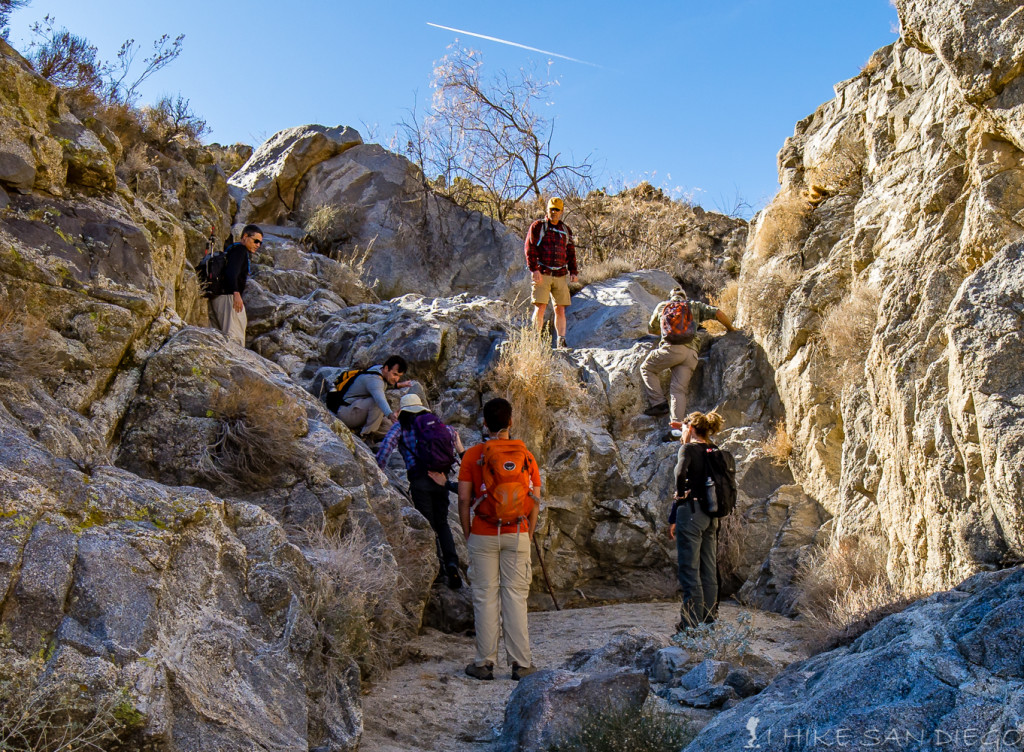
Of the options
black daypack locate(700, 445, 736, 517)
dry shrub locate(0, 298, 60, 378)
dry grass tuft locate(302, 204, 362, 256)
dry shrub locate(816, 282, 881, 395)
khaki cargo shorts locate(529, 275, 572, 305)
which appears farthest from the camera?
dry grass tuft locate(302, 204, 362, 256)

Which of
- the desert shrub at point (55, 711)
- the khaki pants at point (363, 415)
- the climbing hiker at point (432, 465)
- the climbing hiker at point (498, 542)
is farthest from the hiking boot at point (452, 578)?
the desert shrub at point (55, 711)

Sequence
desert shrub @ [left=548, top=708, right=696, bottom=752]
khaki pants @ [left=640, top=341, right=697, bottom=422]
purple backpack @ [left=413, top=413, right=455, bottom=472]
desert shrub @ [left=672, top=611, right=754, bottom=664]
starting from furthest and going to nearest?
khaki pants @ [left=640, top=341, right=697, bottom=422], purple backpack @ [left=413, top=413, right=455, bottom=472], desert shrub @ [left=672, top=611, right=754, bottom=664], desert shrub @ [left=548, top=708, right=696, bottom=752]

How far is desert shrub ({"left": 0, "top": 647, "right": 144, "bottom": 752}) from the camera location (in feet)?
9.93

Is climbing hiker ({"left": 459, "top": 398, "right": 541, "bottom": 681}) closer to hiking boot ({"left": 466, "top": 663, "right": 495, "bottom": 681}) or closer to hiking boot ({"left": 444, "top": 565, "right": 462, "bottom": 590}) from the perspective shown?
hiking boot ({"left": 466, "top": 663, "right": 495, "bottom": 681})

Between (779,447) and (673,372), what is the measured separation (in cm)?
178

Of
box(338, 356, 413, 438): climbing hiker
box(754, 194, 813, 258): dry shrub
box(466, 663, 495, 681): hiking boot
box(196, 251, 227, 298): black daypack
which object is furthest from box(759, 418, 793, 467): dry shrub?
box(196, 251, 227, 298): black daypack

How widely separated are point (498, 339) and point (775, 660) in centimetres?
658

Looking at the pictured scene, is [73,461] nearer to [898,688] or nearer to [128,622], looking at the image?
[128,622]

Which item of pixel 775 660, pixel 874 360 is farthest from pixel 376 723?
pixel 874 360

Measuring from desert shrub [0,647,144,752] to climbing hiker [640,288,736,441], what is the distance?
8.04 metres

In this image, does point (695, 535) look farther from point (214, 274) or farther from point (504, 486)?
point (214, 274)

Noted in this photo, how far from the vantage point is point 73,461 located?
167 inches

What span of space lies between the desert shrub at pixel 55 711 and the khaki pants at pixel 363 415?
587 cm

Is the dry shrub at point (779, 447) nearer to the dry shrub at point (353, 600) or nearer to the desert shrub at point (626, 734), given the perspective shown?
the dry shrub at point (353, 600)
